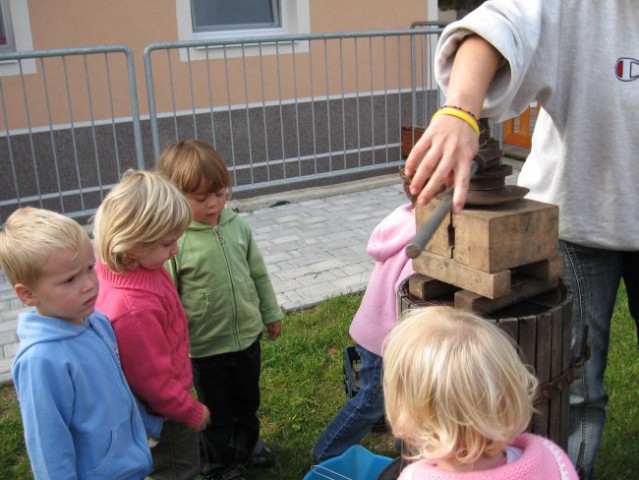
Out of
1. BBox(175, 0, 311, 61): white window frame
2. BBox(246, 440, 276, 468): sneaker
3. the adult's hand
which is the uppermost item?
BBox(175, 0, 311, 61): white window frame

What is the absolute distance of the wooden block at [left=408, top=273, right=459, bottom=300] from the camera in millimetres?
2059

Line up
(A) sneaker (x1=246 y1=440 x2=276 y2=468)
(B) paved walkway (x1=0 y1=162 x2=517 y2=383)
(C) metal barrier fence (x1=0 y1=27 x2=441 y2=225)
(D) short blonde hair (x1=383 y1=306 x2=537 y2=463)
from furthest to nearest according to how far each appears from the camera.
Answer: (C) metal barrier fence (x1=0 y1=27 x2=441 y2=225) < (B) paved walkway (x1=0 y1=162 x2=517 y2=383) < (A) sneaker (x1=246 y1=440 x2=276 y2=468) < (D) short blonde hair (x1=383 y1=306 x2=537 y2=463)

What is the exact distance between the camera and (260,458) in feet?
10.8

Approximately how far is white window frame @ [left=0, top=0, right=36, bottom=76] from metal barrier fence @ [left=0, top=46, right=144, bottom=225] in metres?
0.02

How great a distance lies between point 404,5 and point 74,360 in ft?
24.6

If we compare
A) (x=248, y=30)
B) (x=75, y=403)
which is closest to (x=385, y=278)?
(x=75, y=403)

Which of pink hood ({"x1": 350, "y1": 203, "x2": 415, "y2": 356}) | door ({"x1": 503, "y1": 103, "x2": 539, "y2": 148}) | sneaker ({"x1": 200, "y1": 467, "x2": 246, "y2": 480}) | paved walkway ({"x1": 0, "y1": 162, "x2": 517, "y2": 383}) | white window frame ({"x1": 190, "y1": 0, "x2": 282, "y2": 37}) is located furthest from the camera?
door ({"x1": 503, "y1": 103, "x2": 539, "y2": 148})

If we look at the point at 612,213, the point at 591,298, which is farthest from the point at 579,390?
the point at 612,213

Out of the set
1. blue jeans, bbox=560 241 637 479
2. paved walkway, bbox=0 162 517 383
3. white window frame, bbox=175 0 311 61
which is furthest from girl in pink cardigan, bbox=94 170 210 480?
white window frame, bbox=175 0 311 61

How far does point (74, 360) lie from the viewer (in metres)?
2.03

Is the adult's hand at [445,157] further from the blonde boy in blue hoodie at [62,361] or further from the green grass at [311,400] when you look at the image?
the green grass at [311,400]

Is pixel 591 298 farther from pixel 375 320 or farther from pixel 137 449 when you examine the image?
pixel 137 449

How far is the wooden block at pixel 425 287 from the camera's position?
2059mm

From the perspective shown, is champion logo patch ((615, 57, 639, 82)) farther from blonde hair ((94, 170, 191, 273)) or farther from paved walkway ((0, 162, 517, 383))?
paved walkway ((0, 162, 517, 383))
